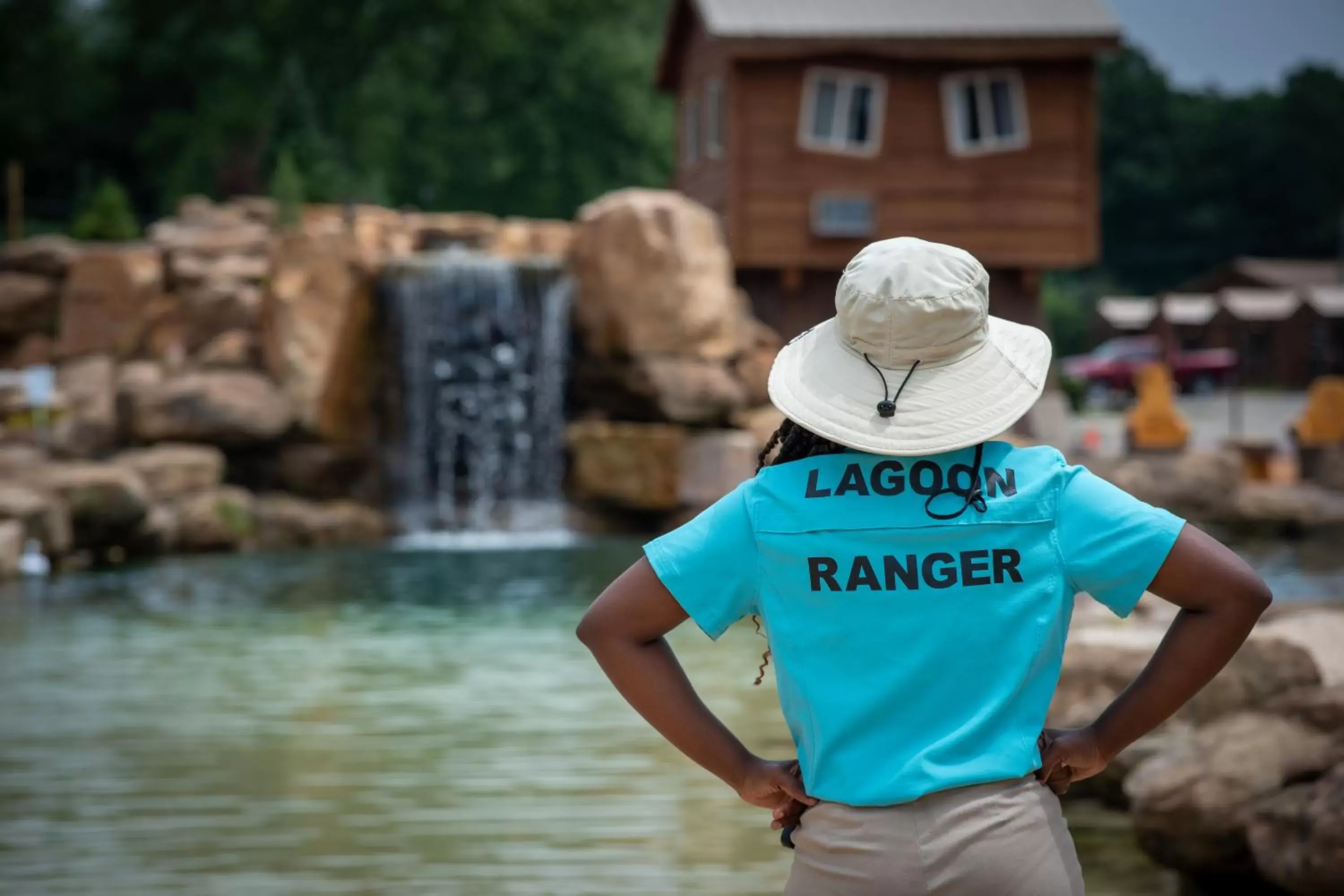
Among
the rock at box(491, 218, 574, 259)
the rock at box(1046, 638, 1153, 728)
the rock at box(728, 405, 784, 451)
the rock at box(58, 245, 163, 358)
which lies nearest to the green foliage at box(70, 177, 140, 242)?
the rock at box(58, 245, 163, 358)

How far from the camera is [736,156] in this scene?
85.9 feet

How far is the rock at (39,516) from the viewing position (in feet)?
56.9

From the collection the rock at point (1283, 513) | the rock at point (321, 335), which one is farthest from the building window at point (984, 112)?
the rock at point (321, 335)

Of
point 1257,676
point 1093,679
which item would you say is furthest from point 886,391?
point 1093,679

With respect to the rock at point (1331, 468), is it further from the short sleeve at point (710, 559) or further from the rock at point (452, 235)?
the short sleeve at point (710, 559)

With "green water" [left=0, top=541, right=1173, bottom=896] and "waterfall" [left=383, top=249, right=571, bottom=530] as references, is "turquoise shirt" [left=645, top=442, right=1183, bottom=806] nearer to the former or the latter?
"green water" [left=0, top=541, right=1173, bottom=896]

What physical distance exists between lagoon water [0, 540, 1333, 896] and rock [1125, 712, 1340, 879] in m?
0.23

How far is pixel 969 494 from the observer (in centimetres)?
230

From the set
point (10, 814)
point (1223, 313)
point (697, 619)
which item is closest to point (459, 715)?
point (10, 814)

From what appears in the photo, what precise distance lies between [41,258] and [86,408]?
4.19 meters

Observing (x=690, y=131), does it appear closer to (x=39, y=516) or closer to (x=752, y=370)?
(x=752, y=370)

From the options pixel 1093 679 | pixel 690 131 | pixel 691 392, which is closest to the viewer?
pixel 1093 679

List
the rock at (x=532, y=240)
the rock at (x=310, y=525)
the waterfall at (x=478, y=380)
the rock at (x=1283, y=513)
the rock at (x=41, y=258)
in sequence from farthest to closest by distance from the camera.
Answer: the rock at (x=532, y=240) < the rock at (x=41, y=258) < the waterfall at (x=478, y=380) < the rock at (x=1283, y=513) < the rock at (x=310, y=525)

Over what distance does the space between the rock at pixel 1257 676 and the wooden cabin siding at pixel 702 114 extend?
20.4m
